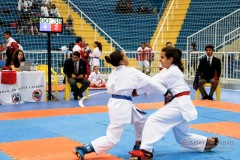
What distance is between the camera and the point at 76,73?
1348 centimetres

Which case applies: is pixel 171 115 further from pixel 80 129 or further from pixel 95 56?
pixel 95 56

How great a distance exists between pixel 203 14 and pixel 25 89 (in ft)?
51.6

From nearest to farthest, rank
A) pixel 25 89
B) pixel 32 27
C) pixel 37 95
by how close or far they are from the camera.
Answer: pixel 25 89, pixel 37 95, pixel 32 27

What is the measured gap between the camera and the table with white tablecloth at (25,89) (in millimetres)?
12461

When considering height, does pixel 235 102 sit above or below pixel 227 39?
below

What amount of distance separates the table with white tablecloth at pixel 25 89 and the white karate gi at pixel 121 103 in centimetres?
661

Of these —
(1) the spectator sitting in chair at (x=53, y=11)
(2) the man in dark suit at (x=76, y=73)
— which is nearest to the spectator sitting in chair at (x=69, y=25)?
(1) the spectator sitting in chair at (x=53, y=11)

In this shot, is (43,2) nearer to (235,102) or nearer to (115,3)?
(115,3)

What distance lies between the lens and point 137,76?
6316 mm

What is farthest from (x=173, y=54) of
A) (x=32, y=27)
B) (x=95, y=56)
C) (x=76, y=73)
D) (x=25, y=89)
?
(x=32, y=27)

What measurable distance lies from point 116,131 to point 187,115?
978mm

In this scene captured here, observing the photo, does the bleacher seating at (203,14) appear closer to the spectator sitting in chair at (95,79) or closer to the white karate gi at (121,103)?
the spectator sitting in chair at (95,79)

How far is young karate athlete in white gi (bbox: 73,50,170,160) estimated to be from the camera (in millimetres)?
6172

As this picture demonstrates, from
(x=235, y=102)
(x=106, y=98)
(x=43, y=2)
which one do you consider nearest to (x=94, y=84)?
(x=106, y=98)
